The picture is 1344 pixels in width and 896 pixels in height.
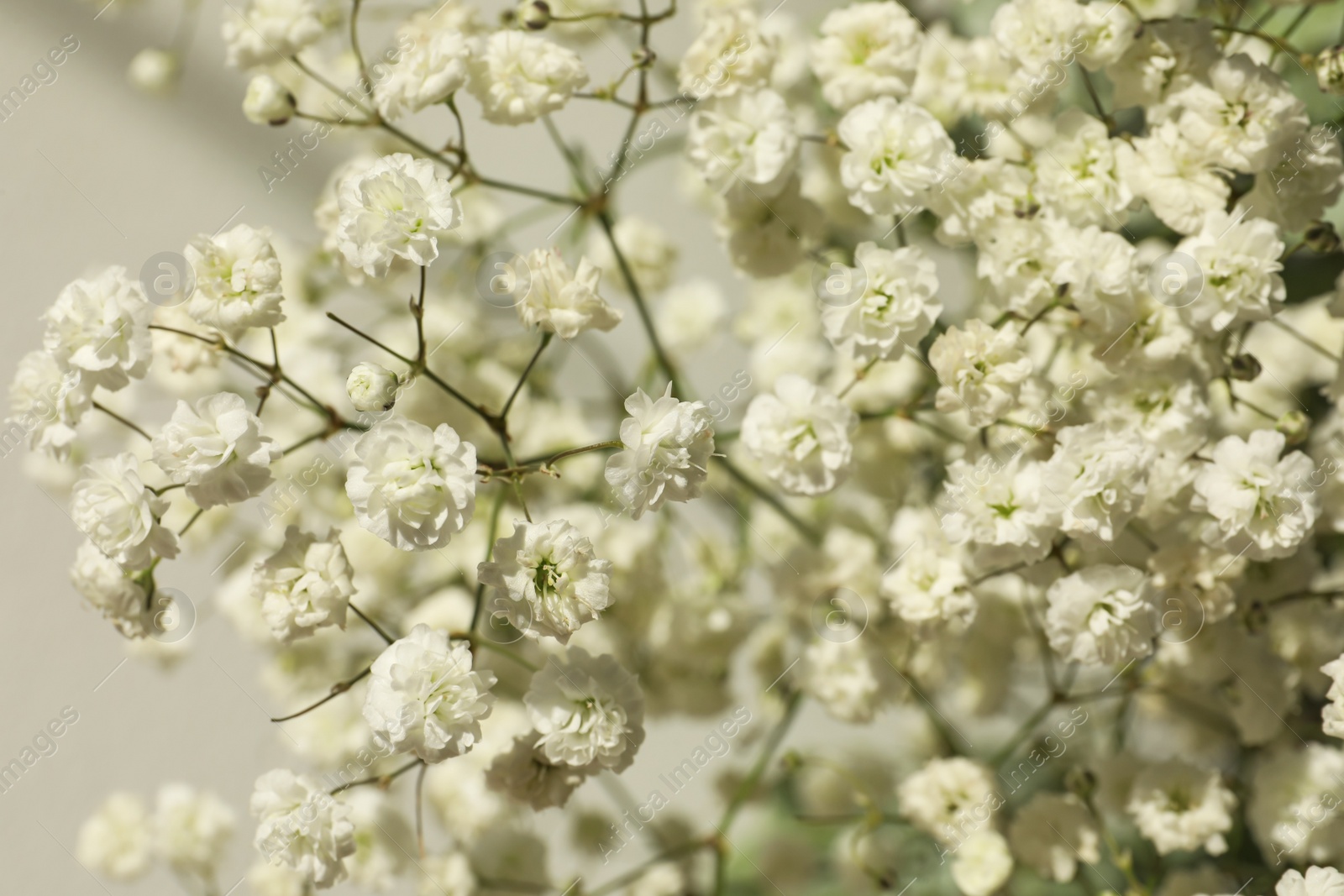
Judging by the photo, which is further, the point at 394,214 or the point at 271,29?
the point at 271,29

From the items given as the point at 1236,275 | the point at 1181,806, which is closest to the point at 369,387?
the point at 1236,275

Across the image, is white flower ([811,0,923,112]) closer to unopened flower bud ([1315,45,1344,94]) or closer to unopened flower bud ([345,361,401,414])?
unopened flower bud ([1315,45,1344,94])

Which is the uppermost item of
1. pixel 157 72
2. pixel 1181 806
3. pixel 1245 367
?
pixel 157 72

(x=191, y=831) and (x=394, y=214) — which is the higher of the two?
(x=394, y=214)

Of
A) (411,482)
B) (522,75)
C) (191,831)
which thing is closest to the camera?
(411,482)

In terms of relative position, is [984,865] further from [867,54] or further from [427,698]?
[867,54]

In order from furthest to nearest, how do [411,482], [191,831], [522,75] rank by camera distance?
[191,831] → [522,75] → [411,482]

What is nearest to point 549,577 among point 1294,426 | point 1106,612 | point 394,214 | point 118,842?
point 394,214
